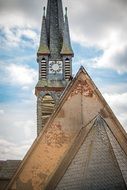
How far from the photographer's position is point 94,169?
9.34 meters

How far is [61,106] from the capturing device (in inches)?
473

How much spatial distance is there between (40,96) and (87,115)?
13957mm

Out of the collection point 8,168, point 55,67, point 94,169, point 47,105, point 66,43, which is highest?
point 66,43

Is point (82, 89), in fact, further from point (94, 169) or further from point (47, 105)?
point (47, 105)

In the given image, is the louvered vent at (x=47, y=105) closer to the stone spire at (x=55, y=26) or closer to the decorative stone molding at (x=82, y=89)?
the stone spire at (x=55, y=26)

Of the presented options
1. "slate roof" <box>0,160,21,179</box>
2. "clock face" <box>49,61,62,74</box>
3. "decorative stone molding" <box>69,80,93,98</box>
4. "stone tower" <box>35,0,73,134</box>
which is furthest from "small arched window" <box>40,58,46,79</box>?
"decorative stone molding" <box>69,80,93,98</box>

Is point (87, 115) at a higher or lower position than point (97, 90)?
lower

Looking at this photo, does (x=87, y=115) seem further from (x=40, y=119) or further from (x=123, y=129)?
(x=40, y=119)

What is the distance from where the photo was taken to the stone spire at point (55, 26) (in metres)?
28.3

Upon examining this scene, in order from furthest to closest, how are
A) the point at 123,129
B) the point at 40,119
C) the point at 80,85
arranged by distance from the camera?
the point at 40,119, the point at 80,85, the point at 123,129

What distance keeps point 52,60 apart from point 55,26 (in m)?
3.60

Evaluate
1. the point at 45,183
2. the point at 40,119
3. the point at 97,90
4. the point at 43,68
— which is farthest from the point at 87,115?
the point at 43,68

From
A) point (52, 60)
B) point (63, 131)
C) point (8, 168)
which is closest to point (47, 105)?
point (52, 60)

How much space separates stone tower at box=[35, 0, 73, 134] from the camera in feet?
84.2
